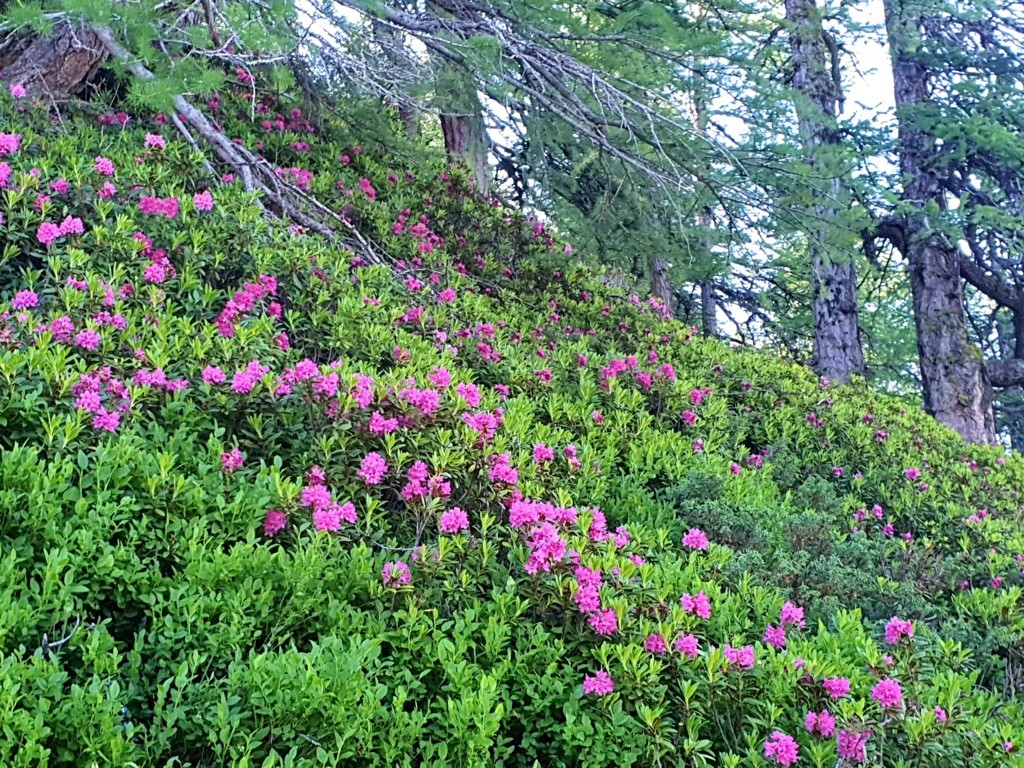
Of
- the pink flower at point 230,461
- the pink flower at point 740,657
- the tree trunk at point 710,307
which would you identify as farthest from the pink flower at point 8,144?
the tree trunk at point 710,307

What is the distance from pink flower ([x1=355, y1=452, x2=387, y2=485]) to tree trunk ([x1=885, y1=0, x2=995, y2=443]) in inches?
361

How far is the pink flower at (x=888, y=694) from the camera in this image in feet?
8.04

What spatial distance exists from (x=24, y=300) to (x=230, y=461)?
1617mm

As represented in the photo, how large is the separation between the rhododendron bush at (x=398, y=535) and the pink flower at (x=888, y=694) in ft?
0.04

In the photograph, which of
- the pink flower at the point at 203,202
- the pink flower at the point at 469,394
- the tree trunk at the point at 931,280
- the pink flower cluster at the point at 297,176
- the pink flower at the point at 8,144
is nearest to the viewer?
the pink flower at the point at 469,394

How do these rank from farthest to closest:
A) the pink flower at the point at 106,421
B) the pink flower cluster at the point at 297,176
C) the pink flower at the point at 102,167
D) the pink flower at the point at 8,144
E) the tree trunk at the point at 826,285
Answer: the tree trunk at the point at 826,285 → the pink flower cluster at the point at 297,176 → the pink flower at the point at 102,167 → the pink flower at the point at 8,144 → the pink flower at the point at 106,421

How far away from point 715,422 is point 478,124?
19.0 feet

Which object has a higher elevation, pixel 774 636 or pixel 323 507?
pixel 774 636

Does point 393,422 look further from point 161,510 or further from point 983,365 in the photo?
point 983,365

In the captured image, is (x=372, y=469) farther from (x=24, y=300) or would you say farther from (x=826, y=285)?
(x=826, y=285)

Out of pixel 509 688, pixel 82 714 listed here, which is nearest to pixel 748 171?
pixel 509 688

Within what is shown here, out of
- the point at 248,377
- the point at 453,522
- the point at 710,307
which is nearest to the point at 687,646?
the point at 453,522

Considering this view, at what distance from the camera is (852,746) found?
7.48ft

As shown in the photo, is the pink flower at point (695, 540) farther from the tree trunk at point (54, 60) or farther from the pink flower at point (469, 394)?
the tree trunk at point (54, 60)
